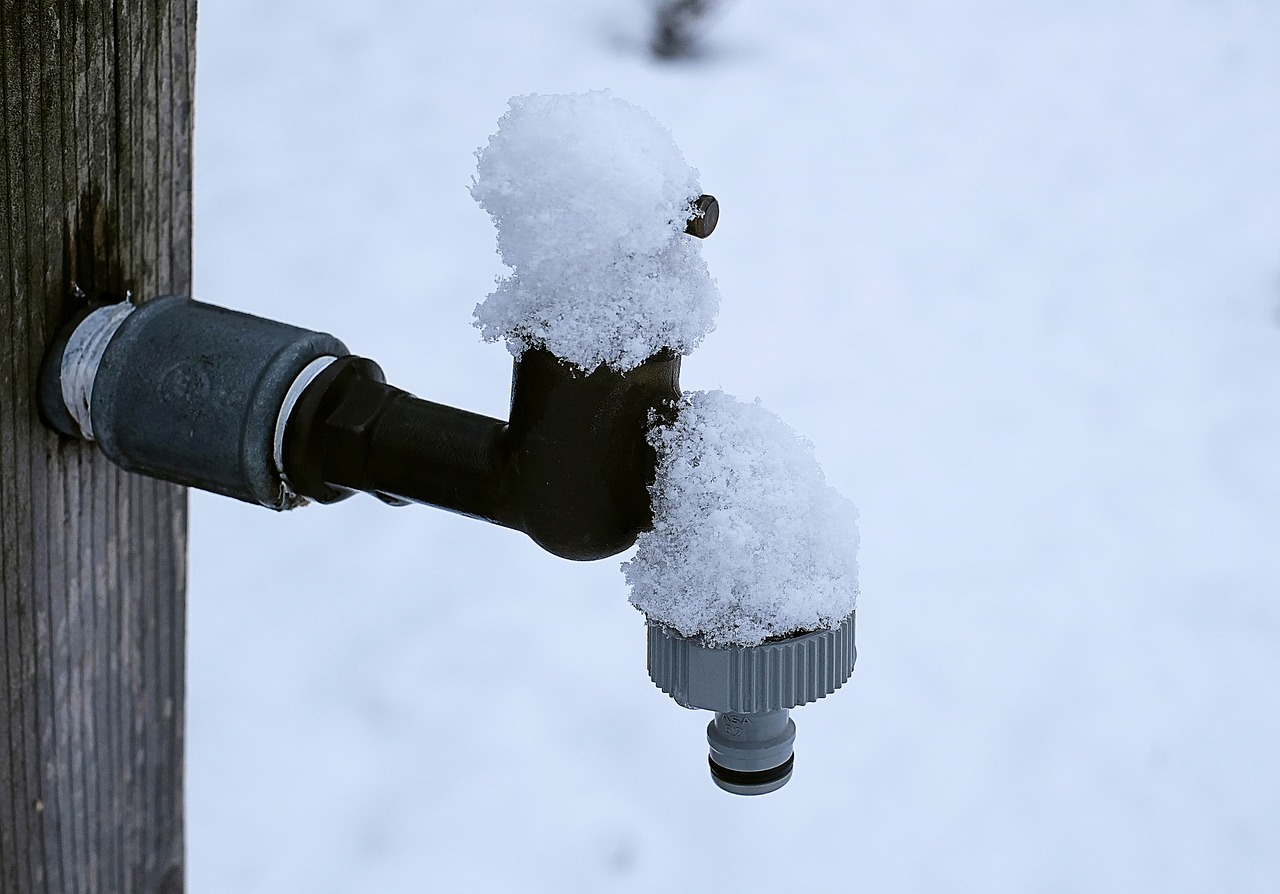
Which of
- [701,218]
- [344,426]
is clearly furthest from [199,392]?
[701,218]

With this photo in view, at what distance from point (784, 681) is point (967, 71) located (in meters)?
1.82

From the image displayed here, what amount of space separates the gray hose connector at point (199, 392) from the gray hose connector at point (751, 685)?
236 mm

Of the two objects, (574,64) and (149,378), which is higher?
(574,64)

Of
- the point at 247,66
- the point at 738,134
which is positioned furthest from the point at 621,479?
the point at 247,66

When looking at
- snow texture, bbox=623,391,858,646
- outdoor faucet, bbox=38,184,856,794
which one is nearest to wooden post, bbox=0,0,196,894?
outdoor faucet, bbox=38,184,856,794

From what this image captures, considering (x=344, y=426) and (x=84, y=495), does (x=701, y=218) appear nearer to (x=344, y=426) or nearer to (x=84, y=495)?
(x=344, y=426)

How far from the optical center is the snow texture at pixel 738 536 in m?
0.70

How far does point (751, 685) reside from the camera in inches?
28.4

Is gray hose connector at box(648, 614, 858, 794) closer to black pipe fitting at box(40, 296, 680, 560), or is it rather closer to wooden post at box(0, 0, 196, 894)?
black pipe fitting at box(40, 296, 680, 560)

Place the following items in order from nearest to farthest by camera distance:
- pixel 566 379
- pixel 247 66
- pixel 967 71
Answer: pixel 566 379, pixel 247 66, pixel 967 71

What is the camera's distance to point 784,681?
0.73m

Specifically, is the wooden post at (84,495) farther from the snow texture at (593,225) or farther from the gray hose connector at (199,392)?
the snow texture at (593,225)

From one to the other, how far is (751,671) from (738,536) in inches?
2.9

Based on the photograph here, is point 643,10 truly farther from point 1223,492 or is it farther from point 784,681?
point 784,681
